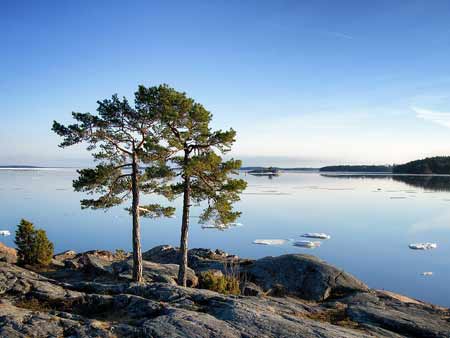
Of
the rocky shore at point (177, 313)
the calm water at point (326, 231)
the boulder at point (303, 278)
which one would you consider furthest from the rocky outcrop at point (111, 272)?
the calm water at point (326, 231)

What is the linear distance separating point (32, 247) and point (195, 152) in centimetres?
1253

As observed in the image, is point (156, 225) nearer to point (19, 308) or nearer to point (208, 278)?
point (208, 278)

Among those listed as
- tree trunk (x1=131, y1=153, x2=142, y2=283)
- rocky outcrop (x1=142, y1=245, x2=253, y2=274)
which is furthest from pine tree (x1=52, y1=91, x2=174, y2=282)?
rocky outcrop (x1=142, y1=245, x2=253, y2=274)

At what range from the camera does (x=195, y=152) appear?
1959 centimetres

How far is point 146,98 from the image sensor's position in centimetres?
1827

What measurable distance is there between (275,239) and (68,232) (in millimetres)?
22078

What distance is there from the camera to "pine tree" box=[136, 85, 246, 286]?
18266 millimetres

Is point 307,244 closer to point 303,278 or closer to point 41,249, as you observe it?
point 303,278

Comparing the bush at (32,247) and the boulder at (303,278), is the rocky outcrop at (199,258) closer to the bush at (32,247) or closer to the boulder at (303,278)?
the boulder at (303,278)

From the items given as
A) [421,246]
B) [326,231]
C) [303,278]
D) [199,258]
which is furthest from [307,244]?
[303,278]

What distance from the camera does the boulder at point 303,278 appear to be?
20.6m

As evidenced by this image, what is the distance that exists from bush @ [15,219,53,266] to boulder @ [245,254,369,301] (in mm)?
12911

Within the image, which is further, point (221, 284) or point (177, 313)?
point (221, 284)

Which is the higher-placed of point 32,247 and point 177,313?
point 177,313
